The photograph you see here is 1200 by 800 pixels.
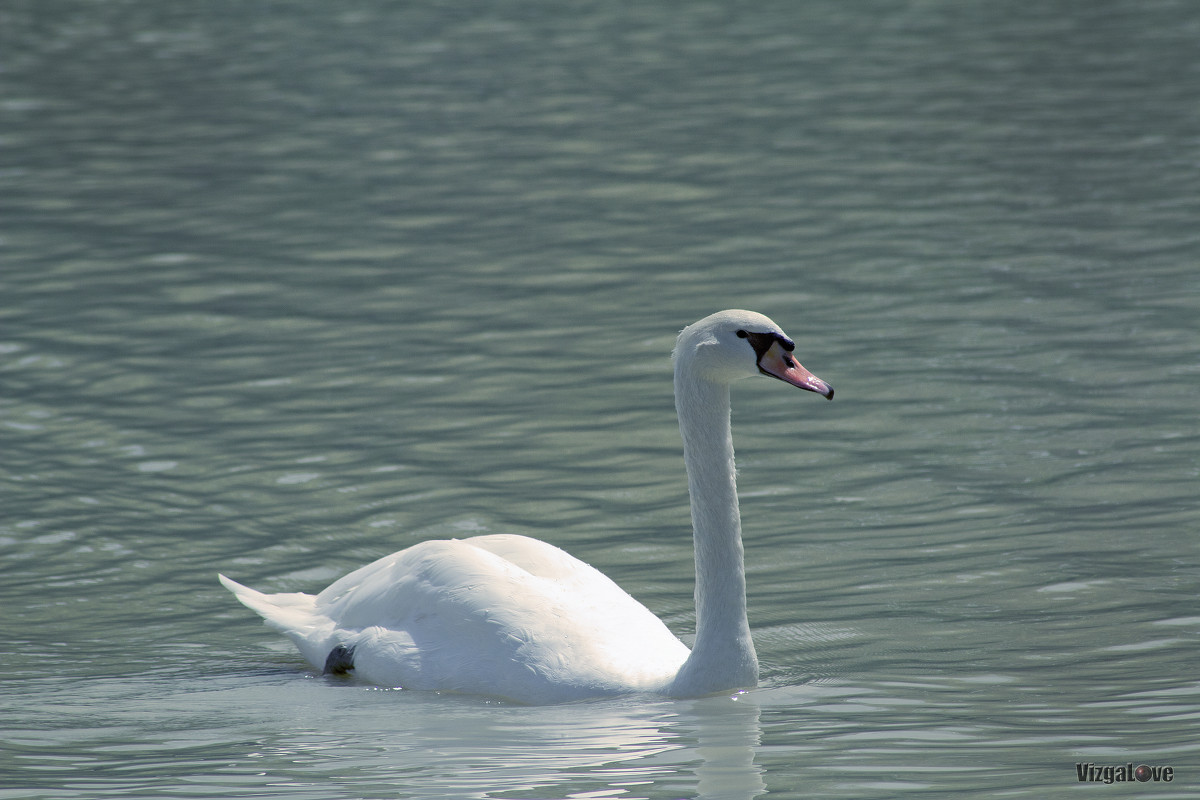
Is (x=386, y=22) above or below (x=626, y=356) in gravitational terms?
above

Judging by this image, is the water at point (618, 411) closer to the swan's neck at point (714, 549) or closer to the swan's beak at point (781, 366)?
the swan's neck at point (714, 549)

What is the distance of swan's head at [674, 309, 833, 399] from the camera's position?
6598 mm

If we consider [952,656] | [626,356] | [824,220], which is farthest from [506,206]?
[952,656]

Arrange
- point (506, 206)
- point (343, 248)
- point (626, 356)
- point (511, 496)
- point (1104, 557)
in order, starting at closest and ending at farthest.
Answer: point (1104, 557), point (511, 496), point (626, 356), point (343, 248), point (506, 206)

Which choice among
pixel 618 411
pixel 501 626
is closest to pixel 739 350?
pixel 501 626

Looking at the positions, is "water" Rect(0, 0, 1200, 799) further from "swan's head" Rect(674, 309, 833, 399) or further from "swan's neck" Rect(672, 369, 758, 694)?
"swan's head" Rect(674, 309, 833, 399)

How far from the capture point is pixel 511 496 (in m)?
9.82

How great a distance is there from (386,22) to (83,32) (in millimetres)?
5695

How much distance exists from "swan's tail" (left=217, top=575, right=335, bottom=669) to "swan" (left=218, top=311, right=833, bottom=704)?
20 mm

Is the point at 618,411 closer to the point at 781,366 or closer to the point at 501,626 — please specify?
the point at 501,626

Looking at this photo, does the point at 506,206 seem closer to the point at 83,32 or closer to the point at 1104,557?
the point at 1104,557

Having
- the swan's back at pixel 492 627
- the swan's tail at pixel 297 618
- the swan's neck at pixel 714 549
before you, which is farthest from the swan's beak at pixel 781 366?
the swan's tail at pixel 297 618

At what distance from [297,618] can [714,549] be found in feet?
7.05

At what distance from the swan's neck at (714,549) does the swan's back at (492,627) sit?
241 mm
